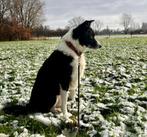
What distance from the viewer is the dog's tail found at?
534 cm

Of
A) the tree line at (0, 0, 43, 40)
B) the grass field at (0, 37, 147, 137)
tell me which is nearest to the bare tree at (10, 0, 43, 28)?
the tree line at (0, 0, 43, 40)

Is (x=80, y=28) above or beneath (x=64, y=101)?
above

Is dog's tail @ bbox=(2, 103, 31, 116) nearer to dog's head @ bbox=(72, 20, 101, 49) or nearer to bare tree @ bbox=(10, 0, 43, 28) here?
dog's head @ bbox=(72, 20, 101, 49)

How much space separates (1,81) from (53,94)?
3288 mm

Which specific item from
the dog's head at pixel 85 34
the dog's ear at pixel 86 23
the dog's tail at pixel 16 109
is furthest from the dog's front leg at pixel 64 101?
the dog's ear at pixel 86 23

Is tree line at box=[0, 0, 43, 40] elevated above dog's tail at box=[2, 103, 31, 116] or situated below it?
above

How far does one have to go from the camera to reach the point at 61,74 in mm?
5234

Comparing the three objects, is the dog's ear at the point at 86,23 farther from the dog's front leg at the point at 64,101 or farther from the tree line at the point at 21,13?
the tree line at the point at 21,13

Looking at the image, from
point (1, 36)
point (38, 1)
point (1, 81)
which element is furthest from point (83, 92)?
point (38, 1)

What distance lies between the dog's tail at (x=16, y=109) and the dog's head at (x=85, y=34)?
1.51m

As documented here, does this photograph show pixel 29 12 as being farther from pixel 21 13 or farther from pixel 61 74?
pixel 61 74

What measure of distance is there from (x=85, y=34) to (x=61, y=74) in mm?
782

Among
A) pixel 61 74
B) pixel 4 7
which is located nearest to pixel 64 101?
pixel 61 74

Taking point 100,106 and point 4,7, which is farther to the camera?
point 4,7
